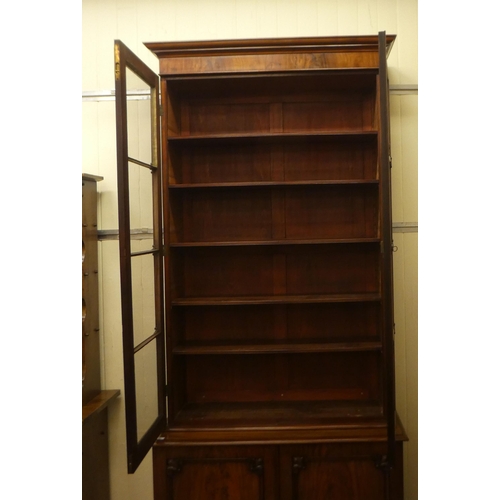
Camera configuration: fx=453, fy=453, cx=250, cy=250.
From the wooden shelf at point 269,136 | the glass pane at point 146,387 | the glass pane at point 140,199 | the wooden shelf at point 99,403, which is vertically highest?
the wooden shelf at point 269,136

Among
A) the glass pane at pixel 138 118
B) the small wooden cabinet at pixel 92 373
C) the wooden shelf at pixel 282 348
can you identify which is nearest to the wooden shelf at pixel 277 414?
the wooden shelf at pixel 282 348

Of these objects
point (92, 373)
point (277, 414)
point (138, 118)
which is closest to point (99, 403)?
point (92, 373)

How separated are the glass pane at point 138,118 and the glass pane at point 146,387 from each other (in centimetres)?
83

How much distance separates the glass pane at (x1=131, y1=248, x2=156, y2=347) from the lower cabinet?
0.55m

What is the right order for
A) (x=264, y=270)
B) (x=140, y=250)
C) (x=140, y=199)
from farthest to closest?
1. (x=264, y=270)
2. (x=140, y=199)
3. (x=140, y=250)

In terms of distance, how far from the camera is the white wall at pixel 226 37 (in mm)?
2379

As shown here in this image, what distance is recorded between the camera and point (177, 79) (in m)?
2.12

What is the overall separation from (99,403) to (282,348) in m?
0.95

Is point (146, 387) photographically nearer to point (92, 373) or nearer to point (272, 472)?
point (92, 373)

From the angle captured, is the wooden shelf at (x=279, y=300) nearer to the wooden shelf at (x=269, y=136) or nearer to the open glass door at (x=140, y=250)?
the open glass door at (x=140, y=250)

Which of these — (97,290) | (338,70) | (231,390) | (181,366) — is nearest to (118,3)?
(338,70)

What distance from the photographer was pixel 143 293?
191cm
